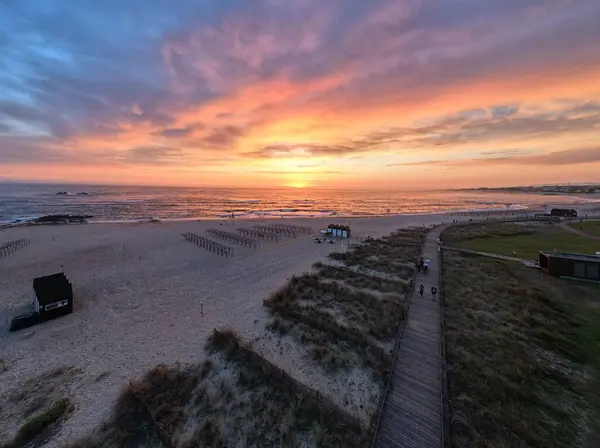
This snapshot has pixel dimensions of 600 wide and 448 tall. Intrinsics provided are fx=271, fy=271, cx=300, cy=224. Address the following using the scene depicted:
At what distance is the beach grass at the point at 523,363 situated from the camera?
9625 millimetres

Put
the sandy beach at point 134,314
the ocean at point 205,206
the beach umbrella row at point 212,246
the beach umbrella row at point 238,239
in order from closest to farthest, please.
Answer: the sandy beach at point 134,314
the beach umbrella row at point 212,246
the beach umbrella row at point 238,239
the ocean at point 205,206

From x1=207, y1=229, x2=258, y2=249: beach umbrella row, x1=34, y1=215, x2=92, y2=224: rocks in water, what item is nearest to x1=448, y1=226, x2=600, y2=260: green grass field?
x1=207, y1=229, x2=258, y2=249: beach umbrella row

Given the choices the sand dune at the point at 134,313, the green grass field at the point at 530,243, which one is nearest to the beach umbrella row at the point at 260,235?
the sand dune at the point at 134,313

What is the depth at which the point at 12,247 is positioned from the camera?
37062 mm

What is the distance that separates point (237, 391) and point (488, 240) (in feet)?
132

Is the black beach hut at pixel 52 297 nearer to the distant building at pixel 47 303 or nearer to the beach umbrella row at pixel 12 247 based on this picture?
the distant building at pixel 47 303

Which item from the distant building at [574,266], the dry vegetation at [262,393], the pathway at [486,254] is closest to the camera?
the dry vegetation at [262,393]

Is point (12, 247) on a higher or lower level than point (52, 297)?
higher

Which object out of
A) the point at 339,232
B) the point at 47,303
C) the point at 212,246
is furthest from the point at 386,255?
the point at 47,303

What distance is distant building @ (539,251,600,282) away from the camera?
72.9ft

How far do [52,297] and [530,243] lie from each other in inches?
1994

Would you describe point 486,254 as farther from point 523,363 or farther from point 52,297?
point 52,297

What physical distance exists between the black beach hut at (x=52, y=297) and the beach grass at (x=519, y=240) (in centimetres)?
4097

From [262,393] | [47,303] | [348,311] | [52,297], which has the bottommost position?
[262,393]
